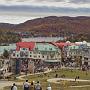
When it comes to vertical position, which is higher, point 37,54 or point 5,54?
point 5,54

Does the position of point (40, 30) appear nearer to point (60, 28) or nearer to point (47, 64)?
point (60, 28)

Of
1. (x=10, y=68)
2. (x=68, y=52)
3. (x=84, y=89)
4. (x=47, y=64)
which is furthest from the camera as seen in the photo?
(x=68, y=52)

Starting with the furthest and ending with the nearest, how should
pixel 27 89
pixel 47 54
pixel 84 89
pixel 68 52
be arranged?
pixel 68 52 → pixel 47 54 → pixel 84 89 → pixel 27 89

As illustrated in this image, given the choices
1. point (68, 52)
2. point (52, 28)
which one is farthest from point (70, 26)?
point (68, 52)

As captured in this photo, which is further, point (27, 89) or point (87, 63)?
point (87, 63)

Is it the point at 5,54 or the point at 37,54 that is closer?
the point at 5,54

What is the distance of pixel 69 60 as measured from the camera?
66125 mm

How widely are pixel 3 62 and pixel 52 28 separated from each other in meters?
131

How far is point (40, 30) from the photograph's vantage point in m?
185

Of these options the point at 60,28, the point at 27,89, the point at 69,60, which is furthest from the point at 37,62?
the point at 60,28

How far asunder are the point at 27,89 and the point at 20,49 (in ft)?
153

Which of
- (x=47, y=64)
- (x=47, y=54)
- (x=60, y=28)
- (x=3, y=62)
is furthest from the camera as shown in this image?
(x=60, y=28)

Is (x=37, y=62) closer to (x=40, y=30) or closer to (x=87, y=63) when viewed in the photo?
(x=87, y=63)

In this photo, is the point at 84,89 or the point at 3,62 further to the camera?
the point at 3,62
